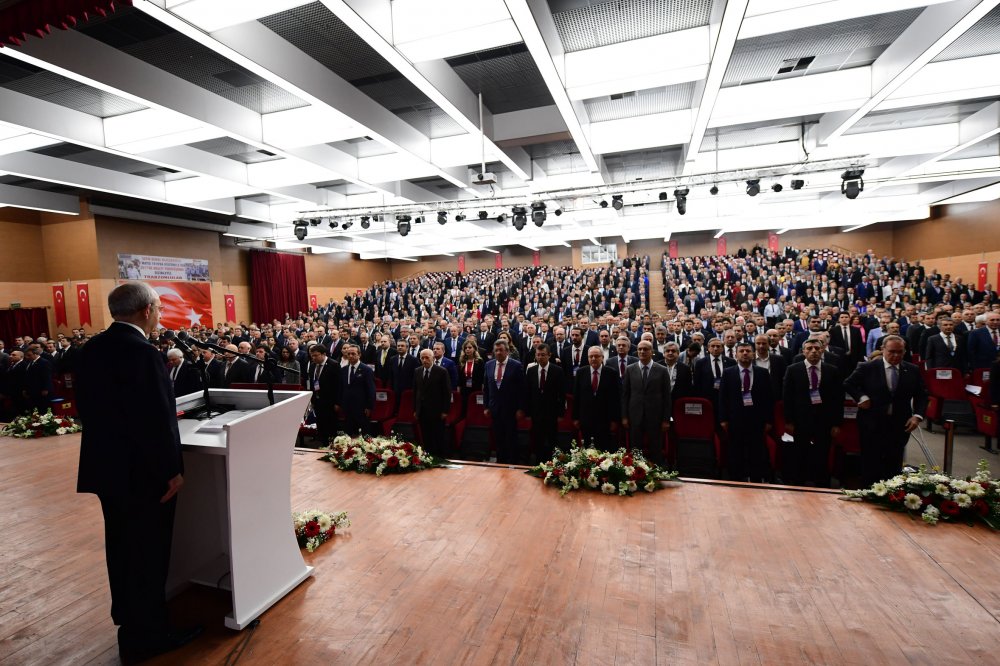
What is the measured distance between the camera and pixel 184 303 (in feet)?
46.4

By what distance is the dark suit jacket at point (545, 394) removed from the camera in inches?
194

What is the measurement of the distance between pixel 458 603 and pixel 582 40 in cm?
570

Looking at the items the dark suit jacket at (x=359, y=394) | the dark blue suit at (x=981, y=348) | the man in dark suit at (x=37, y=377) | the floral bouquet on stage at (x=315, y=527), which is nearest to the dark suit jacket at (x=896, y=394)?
the dark blue suit at (x=981, y=348)

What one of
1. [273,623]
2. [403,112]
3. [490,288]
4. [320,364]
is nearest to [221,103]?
[403,112]

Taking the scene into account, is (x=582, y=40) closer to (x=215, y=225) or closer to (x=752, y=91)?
(x=752, y=91)

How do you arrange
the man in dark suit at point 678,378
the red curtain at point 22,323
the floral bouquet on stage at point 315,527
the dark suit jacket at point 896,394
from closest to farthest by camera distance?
the floral bouquet on stage at point 315,527
the dark suit jacket at point 896,394
the man in dark suit at point 678,378
the red curtain at point 22,323

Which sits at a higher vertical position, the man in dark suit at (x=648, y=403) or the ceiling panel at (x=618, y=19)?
the ceiling panel at (x=618, y=19)

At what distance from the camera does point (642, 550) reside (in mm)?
2836

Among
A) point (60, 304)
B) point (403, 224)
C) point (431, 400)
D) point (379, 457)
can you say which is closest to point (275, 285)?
point (60, 304)

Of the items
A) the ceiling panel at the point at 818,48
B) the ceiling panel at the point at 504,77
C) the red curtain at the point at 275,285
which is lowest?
the red curtain at the point at 275,285

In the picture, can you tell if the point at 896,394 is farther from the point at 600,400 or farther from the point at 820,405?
the point at 600,400

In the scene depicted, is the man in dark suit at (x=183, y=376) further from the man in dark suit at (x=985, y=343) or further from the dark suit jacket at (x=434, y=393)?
the man in dark suit at (x=985, y=343)

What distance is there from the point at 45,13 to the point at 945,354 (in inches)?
372

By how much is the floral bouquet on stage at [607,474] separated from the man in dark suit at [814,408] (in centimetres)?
134
